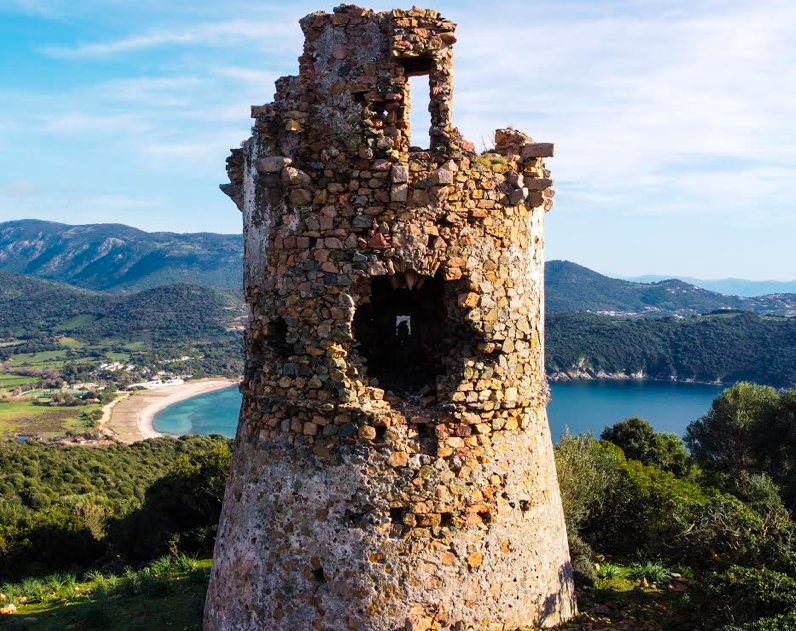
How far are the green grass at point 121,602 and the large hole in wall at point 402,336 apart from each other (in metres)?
3.67

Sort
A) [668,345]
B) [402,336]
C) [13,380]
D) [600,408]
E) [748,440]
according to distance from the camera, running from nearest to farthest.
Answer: [402,336], [748,440], [600,408], [668,345], [13,380]

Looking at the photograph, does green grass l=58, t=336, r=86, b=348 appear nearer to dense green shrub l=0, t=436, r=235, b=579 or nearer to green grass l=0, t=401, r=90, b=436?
green grass l=0, t=401, r=90, b=436

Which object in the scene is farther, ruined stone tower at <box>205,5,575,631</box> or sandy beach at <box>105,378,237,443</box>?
sandy beach at <box>105,378,237,443</box>

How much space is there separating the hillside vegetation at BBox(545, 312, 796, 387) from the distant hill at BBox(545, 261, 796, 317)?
25173 mm

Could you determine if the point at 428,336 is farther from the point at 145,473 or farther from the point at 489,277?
the point at 145,473

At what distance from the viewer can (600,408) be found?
7662 centimetres

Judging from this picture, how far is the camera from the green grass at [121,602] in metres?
8.98

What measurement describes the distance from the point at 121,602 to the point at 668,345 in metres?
90.0

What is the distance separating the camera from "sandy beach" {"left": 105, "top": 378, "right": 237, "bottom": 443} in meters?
74.9

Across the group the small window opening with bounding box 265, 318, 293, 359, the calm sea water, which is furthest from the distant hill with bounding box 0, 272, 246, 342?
the small window opening with bounding box 265, 318, 293, 359

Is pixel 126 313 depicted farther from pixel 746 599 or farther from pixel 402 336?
pixel 746 599

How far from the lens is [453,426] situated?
662 cm

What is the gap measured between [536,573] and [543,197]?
145 inches

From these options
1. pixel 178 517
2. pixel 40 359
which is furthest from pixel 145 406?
pixel 178 517
